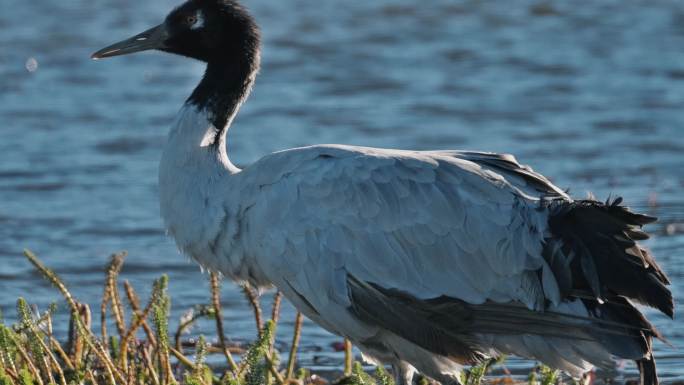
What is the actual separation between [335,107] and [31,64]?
3.56m

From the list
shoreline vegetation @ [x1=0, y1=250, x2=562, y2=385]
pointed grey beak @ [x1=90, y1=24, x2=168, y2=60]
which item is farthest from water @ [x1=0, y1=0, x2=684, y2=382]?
pointed grey beak @ [x1=90, y1=24, x2=168, y2=60]

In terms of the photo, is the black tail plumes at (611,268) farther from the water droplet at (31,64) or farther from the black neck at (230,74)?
the water droplet at (31,64)

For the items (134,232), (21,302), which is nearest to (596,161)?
(134,232)

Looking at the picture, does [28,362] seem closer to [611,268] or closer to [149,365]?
[149,365]

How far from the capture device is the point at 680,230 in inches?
354

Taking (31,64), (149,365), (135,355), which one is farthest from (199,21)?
(31,64)

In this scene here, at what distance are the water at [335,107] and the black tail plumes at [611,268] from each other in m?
1.47

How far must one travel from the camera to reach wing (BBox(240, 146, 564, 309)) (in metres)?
5.55

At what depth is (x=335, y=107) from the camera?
12445 millimetres

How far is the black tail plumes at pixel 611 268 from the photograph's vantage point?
531cm

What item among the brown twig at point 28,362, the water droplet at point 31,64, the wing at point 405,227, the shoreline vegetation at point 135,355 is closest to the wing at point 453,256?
the wing at point 405,227

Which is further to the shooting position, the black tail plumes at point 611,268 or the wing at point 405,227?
the wing at point 405,227

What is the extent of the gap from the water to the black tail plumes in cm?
147

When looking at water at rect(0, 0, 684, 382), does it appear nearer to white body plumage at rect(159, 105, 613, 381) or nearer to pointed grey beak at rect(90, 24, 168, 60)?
white body plumage at rect(159, 105, 613, 381)
